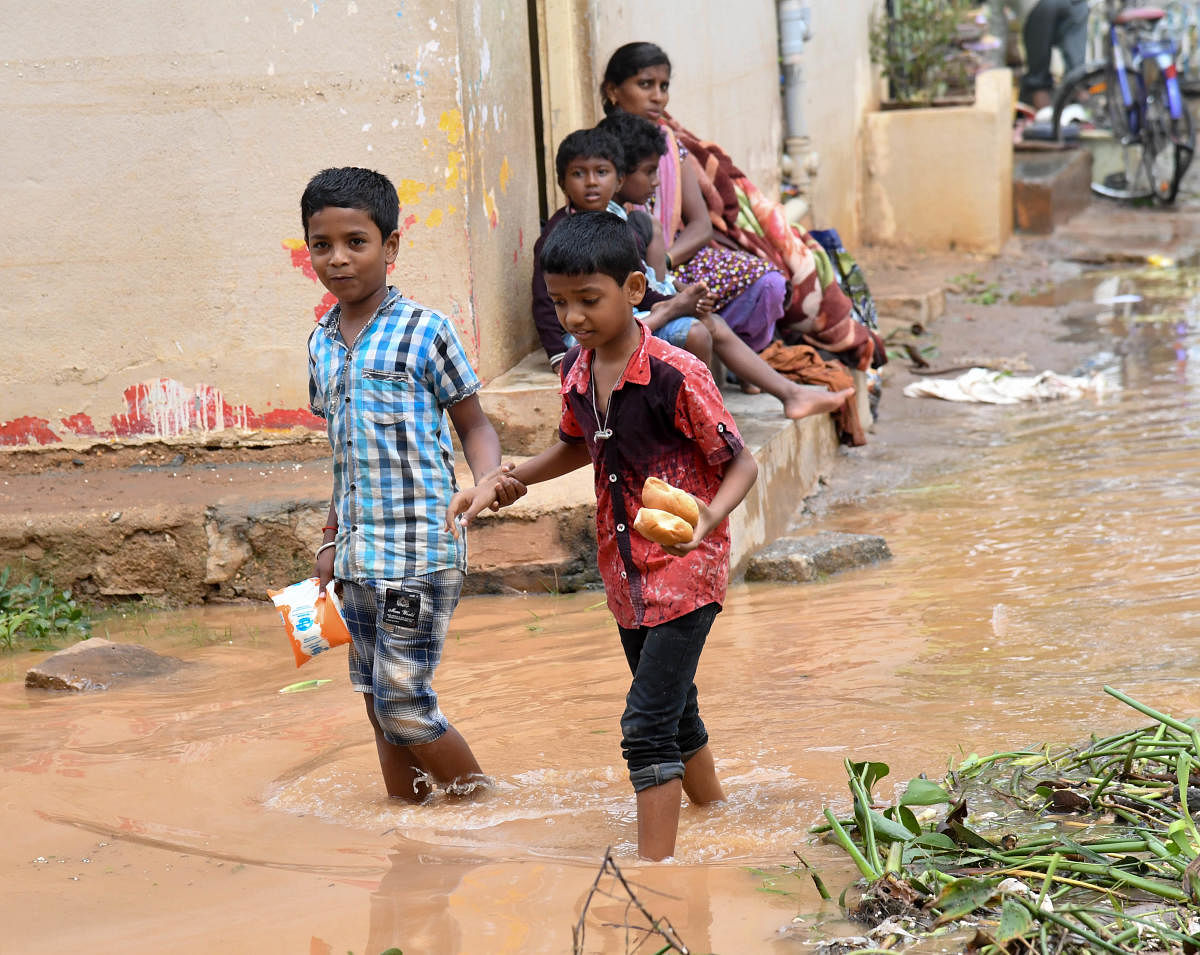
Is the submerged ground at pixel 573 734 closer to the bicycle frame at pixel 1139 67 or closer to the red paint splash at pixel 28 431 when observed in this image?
the red paint splash at pixel 28 431

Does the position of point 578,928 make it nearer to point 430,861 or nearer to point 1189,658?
point 430,861

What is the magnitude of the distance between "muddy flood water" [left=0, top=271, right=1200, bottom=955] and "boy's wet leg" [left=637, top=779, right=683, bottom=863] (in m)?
0.05

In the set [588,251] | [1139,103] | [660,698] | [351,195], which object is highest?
[1139,103]

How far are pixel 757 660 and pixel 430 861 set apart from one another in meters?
1.56

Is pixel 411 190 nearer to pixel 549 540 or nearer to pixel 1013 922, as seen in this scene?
pixel 549 540

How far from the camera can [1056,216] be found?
12.7 metres

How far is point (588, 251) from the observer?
9.02 ft

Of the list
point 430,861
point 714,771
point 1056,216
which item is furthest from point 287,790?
point 1056,216

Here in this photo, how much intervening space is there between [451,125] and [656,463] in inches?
106

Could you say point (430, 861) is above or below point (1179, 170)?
below

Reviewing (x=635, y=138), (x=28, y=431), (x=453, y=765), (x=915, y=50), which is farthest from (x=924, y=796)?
(x=915, y=50)

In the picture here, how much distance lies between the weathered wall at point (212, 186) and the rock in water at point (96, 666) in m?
1.36

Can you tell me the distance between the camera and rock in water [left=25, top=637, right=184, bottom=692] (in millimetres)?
4188

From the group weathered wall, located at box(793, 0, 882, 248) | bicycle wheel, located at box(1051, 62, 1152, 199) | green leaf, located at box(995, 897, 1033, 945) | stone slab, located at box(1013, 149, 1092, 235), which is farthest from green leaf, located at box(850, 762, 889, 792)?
bicycle wheel, located at box(1051, 62, 1152, 199)
